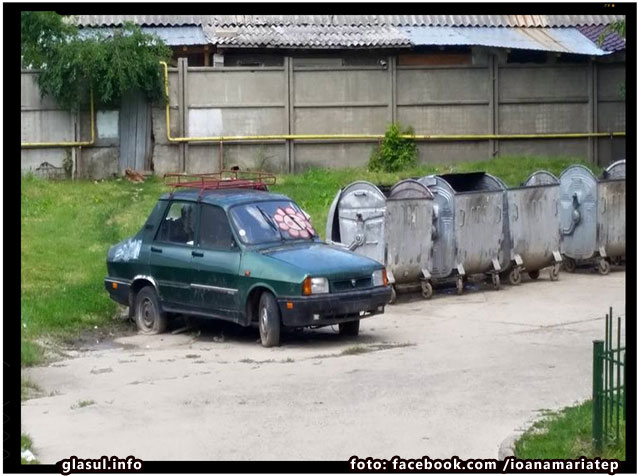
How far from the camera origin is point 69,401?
10.5 m

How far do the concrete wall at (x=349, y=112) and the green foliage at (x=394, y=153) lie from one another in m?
0.26

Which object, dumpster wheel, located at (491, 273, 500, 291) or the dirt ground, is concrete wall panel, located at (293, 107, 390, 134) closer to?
dumpster wheel, located at (491, 273, 500, 291)

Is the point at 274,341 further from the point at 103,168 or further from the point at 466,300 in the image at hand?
the point at 103,168

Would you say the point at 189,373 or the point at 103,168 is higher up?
the point at 103,168

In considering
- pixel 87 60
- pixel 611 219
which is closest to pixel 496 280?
pixel 611 219

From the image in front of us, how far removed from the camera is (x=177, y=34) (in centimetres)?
2617

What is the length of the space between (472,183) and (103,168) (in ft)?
30.0

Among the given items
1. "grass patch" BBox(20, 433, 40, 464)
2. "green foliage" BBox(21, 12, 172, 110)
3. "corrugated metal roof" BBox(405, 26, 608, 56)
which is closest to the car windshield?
"grass patch" BBox(20, 433, 40, 464)

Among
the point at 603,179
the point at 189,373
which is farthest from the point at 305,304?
the point at 603,179

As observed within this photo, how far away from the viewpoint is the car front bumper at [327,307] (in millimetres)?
12641

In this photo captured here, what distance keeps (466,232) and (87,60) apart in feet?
32.9

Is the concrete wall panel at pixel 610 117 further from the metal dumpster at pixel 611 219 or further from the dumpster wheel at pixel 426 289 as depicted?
the dumpster wheel at pixel 426 289

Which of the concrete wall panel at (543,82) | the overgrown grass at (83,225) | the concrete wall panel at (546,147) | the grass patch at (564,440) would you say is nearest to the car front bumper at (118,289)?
the overgrown grass at (83,225)

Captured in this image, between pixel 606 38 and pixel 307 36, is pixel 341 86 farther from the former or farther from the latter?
pixel 606 38
